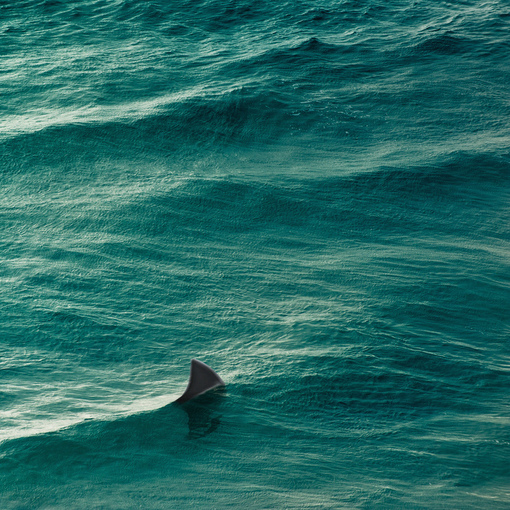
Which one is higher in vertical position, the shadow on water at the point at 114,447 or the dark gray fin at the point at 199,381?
the dark gray fin at the point at 199,381

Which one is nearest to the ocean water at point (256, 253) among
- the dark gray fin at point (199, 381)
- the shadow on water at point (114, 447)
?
the shadow on water at point (114, 447)

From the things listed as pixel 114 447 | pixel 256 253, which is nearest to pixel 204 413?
pixel 114 447

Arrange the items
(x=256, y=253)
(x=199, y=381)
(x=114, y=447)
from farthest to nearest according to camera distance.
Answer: (x=256, y=253) → (x=199, y=381) → (x=114, y=447)

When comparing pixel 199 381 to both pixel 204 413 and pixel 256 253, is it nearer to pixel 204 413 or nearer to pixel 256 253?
pixel 204 413

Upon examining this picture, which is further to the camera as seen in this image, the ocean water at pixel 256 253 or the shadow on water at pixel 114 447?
the ocean water at pixel 256 253

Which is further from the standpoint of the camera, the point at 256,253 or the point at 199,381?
the point at 256,253

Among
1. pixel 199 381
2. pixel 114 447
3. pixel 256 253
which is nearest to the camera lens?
pixel 114 447

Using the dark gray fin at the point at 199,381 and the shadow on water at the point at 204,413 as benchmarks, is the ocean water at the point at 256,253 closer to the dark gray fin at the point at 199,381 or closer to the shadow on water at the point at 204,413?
the shadow on water at the point at 204,413
